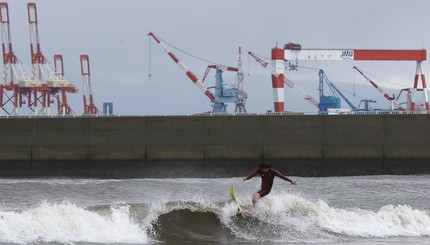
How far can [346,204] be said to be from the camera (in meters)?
28.6

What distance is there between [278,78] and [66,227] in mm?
45715

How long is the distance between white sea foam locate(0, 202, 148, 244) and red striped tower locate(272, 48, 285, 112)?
142ft

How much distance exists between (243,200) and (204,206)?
107 centimetres

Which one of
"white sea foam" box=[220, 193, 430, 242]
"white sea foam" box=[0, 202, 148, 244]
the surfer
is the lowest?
"white sea foam" box=[220, 193, 430, 242]

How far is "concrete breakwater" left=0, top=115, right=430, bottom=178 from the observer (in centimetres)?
3859

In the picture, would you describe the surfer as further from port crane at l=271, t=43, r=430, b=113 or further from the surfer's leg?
port crane at l=271, t=43, r=430, b=113

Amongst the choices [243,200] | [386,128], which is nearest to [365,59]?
[386,128]

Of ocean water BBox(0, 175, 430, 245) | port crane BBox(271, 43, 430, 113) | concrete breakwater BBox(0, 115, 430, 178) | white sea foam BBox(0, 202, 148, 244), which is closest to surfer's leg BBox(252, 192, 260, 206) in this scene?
ocean water BBox(0, 175, 430, 245)

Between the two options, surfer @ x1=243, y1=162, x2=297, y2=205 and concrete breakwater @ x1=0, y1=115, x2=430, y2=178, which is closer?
surfer @ x1=243, y1=162, x2=297, y2=205

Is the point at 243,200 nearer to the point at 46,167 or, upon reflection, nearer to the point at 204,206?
the point at 204,206

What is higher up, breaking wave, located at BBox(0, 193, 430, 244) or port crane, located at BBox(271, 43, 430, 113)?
port crane, located at BBox(271, 43, 430, 113)

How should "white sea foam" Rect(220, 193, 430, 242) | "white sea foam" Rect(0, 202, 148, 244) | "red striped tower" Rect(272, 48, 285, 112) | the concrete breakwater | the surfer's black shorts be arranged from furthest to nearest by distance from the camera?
Answer: "red striped tower" Rect(272, 48, 285, 112), the concrete breakwater, the surfer's black shorts, "white sea foam" Rect(220, 193, 430, 242), "white sea foam" Rect(0, 202, 148, 244)

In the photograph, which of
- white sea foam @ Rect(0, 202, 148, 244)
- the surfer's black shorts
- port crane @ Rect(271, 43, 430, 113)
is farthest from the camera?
port crane @ Rect(271, 43, 430, 113)

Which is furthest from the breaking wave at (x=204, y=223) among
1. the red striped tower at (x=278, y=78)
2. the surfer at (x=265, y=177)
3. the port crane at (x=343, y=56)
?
the port crane at (x=343, y=56)
